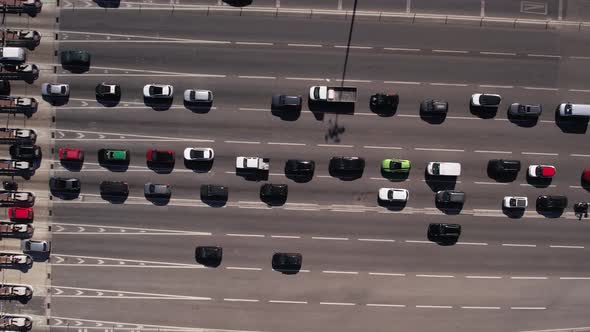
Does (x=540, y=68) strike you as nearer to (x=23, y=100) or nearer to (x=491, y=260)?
(x=491, y=260)

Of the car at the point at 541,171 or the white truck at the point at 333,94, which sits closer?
the white truck at the point at 333,94

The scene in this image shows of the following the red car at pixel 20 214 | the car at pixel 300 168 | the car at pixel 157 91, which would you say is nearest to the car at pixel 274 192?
the car at pixel 300 168

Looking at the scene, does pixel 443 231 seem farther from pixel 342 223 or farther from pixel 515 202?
pixel 342 223

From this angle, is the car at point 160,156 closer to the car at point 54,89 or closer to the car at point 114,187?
the car at point 114,187

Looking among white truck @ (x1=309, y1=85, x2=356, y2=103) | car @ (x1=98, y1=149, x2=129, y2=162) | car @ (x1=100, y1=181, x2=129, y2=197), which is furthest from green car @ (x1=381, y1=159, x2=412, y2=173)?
car @ (x1=100, y1=181, x2=129, y2=197)

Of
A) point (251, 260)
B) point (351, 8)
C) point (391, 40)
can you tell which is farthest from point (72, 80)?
point (391, 40)
